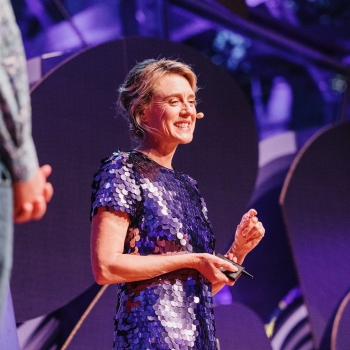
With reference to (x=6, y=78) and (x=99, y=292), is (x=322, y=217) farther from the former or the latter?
(x=6, y=78)

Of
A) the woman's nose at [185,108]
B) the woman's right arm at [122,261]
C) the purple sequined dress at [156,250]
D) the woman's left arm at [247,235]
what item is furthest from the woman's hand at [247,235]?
the woman's nose at [185,108]

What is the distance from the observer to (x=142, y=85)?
6.01 ft

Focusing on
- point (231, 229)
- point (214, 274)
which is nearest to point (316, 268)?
point (231, 229)

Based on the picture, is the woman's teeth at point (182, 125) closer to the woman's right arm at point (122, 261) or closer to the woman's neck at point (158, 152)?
the woman's neck at point (158, 152)

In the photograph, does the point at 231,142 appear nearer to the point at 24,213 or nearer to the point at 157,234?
the point at 157,234

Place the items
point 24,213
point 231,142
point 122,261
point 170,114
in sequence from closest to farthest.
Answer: point 24,213 → point 122,261 → point 170,114 → point 231,142

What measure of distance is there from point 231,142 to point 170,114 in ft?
5.19

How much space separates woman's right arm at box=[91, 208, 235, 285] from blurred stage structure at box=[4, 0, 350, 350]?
1.17 metres

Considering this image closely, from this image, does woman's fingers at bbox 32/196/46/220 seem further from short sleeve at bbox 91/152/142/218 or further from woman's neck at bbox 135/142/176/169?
woman's neck at bbox 135/142/176/169

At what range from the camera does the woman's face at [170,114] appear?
1.80 metres

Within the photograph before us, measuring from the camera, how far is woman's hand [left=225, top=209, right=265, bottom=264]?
6.02 ft

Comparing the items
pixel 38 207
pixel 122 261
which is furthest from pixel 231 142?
pixel 38 207

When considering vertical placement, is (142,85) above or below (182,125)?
above

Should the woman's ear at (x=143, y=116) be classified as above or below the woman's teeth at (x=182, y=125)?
above
